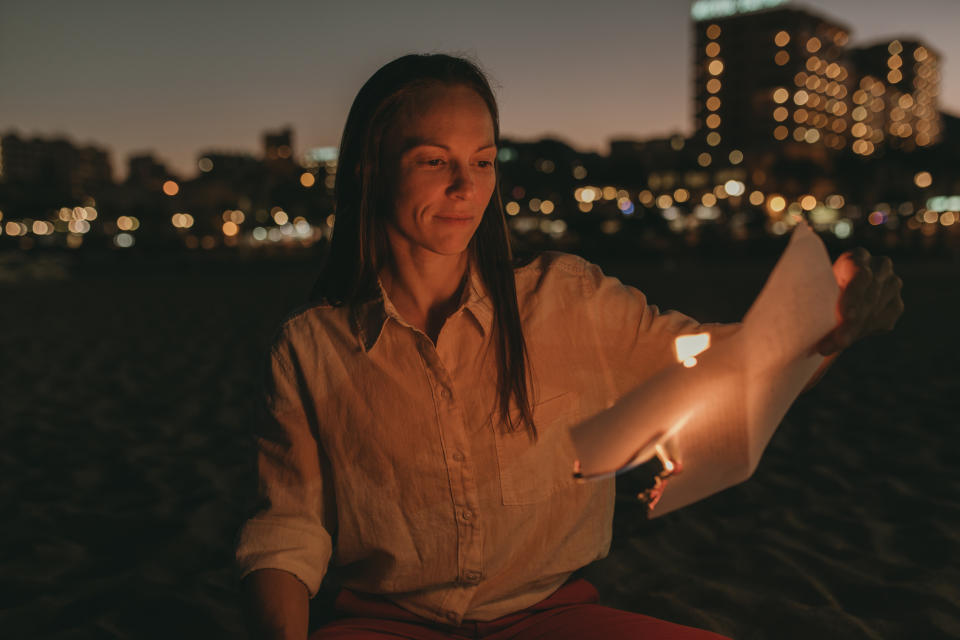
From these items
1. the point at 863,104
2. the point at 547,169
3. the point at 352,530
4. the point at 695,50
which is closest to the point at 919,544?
the point at 352,530

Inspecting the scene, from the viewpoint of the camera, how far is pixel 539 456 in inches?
63.1

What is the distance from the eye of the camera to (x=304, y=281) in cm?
2097

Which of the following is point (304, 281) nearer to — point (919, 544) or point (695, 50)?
point (919, 544)

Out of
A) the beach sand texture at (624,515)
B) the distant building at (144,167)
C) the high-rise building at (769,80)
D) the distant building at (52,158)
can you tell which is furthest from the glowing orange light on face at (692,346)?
the distant building at (52,158)

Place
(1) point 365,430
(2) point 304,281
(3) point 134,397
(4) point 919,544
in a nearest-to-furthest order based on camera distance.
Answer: (1) point 365,430, (4) point 919,544, (3) point 134,397, (2) point 304,281

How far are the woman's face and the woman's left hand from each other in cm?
73

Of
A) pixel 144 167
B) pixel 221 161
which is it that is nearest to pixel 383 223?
pixel 221 161

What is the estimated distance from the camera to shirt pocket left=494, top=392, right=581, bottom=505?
1567 mm

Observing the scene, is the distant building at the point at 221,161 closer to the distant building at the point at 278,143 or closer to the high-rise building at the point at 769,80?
the distant building at the point at 278,143

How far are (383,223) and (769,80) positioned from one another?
121 metres

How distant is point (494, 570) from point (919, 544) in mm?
2775

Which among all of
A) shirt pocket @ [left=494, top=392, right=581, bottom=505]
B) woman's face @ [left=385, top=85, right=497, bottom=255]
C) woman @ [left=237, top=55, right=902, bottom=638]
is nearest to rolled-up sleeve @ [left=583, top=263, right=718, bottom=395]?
woman @ [left=237, top=55, right=902, bottom=638]

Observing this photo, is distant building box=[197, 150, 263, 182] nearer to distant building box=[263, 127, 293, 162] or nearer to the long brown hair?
distant building box=[263, 127, 293, 162]

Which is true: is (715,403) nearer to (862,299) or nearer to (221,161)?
(862,299)
